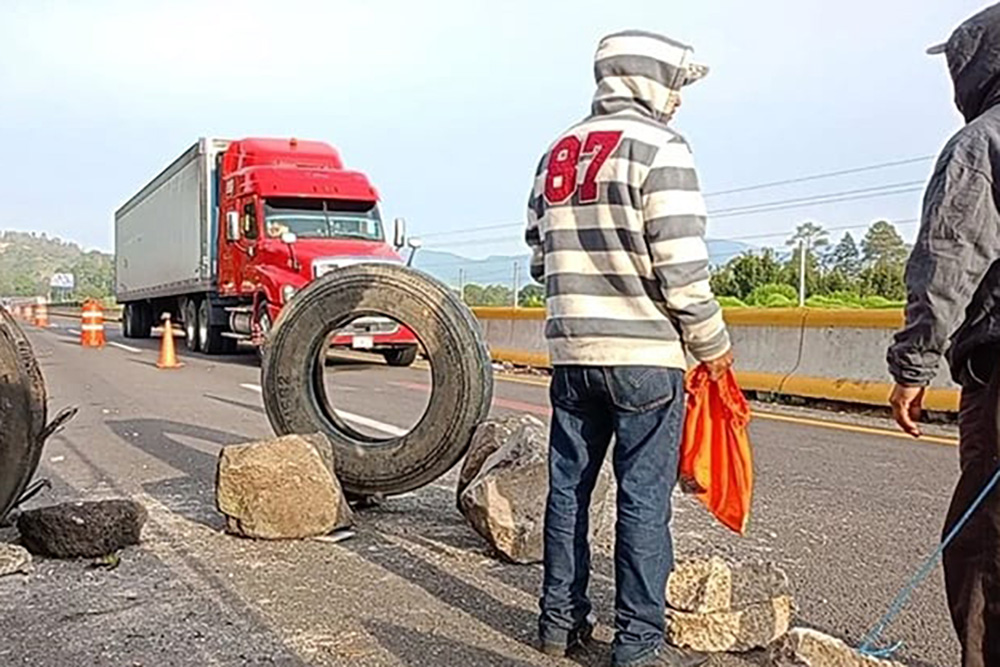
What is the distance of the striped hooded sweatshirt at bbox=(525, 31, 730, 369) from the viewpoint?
11.4 feet

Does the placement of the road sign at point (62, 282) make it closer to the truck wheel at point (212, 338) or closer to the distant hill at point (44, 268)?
the distant hill at point (44, 268)

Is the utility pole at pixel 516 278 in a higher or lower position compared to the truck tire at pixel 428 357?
higher

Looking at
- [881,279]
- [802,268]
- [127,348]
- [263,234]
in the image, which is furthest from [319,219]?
[881,279]

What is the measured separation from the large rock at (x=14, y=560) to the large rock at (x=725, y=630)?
8.98 ft

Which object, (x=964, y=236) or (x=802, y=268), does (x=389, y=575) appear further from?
(x=802, y=268)

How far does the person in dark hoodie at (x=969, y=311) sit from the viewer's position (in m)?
2.69

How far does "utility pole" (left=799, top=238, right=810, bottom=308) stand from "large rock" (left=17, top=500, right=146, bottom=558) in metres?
11.8

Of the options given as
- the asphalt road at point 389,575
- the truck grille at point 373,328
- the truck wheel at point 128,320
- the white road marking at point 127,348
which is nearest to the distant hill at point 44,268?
the truck wheel at point 128,320

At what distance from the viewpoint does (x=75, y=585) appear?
15.1 feet

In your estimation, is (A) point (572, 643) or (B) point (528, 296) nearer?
(A) point (572, 643)

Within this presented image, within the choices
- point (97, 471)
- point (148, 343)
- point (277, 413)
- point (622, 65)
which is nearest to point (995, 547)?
point (622, 65)

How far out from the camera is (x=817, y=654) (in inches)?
137

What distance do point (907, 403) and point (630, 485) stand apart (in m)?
0.98

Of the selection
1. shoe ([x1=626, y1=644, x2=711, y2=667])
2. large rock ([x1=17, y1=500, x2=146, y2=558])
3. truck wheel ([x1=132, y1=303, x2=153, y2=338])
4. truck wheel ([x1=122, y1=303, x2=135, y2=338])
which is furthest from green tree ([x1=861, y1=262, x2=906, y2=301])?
truck wheel ([x1=122, y1=303, x2=135, y2=338])
